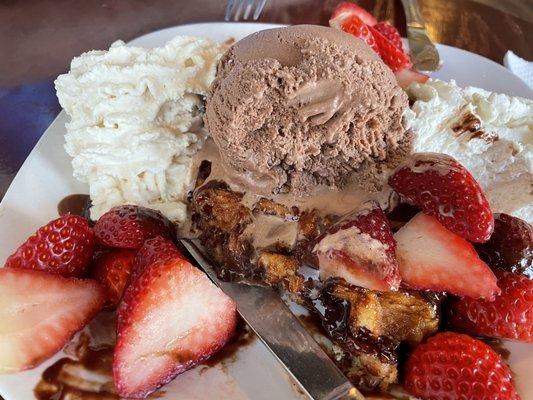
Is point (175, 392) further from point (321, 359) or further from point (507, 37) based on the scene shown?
point (507, 37)

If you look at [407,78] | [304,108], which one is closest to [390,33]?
[407,78]

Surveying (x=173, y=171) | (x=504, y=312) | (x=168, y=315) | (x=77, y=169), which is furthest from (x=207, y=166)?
(x=504, y=312)

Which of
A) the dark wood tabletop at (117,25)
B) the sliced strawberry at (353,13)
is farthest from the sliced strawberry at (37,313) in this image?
the sliced strawberry at (353,13)

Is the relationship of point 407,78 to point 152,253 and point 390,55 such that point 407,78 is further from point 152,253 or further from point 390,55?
point 152,253

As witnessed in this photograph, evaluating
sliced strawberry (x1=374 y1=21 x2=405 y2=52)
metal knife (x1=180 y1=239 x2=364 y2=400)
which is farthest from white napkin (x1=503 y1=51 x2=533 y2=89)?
metal knife (x1=180 y1=239 x2=364 y2=400)

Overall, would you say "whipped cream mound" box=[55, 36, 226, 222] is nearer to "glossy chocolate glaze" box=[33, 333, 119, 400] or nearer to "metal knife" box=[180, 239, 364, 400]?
"metal knife" box=[180, 239, 364, 400]
